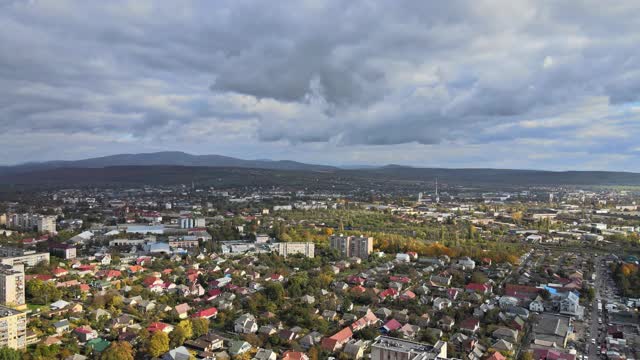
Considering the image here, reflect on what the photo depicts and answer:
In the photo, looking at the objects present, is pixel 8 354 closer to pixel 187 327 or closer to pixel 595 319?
pixel 187 327

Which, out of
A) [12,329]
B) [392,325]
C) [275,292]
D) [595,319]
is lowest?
[595,319]

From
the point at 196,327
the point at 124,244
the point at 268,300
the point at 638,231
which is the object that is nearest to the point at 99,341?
the point at 196,327

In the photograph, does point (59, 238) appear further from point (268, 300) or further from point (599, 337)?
point (599, 337)

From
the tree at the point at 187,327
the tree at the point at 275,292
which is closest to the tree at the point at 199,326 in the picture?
the tree at the point at 187,327

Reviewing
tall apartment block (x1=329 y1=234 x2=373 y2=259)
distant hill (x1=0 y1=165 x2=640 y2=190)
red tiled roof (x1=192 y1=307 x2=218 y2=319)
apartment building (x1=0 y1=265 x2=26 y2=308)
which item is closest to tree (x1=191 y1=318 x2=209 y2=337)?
red tiled roof (x1=192 y1=307 x2=218 y2=319)

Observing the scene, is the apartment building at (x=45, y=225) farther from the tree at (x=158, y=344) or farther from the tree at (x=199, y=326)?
the tree at (x=158, y=344)

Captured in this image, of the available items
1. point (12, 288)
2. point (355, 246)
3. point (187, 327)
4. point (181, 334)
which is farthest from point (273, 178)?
point (181, 334)
